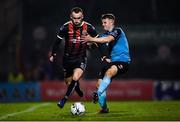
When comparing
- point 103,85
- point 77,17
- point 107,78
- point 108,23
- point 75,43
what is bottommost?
point 103,85

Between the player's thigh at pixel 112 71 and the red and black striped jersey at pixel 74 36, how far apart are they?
1.11 meters

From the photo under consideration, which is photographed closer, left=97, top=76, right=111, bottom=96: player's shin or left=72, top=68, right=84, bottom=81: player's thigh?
left=97, top=76, right=111, bottom=96: player's shin

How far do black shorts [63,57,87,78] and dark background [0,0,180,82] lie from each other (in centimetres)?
920

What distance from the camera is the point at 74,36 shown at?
37.6ft

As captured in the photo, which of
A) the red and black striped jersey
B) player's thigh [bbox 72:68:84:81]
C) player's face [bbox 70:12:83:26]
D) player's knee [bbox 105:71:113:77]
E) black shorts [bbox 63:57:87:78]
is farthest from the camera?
black shorts [bbox 63:57:87:78]

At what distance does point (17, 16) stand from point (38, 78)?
3256 millimetres

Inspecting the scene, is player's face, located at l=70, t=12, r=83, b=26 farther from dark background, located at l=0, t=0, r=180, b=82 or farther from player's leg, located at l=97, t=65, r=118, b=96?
dark background, located at l=0, t=0, r=180, b=82

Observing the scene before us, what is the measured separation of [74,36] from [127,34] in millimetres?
10248

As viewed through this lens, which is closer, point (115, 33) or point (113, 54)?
point (115, 33)

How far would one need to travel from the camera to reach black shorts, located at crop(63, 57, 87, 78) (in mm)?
11484

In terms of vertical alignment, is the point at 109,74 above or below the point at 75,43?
below

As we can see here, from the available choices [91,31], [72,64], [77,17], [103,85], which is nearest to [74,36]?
[91,31]

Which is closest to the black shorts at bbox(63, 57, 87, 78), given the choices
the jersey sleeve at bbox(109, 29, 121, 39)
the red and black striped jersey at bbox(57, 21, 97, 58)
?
the red and black striped jersey at bbox(57, 21, 97, 58)

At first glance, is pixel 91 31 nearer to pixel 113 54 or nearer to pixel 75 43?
pixel 75 43
